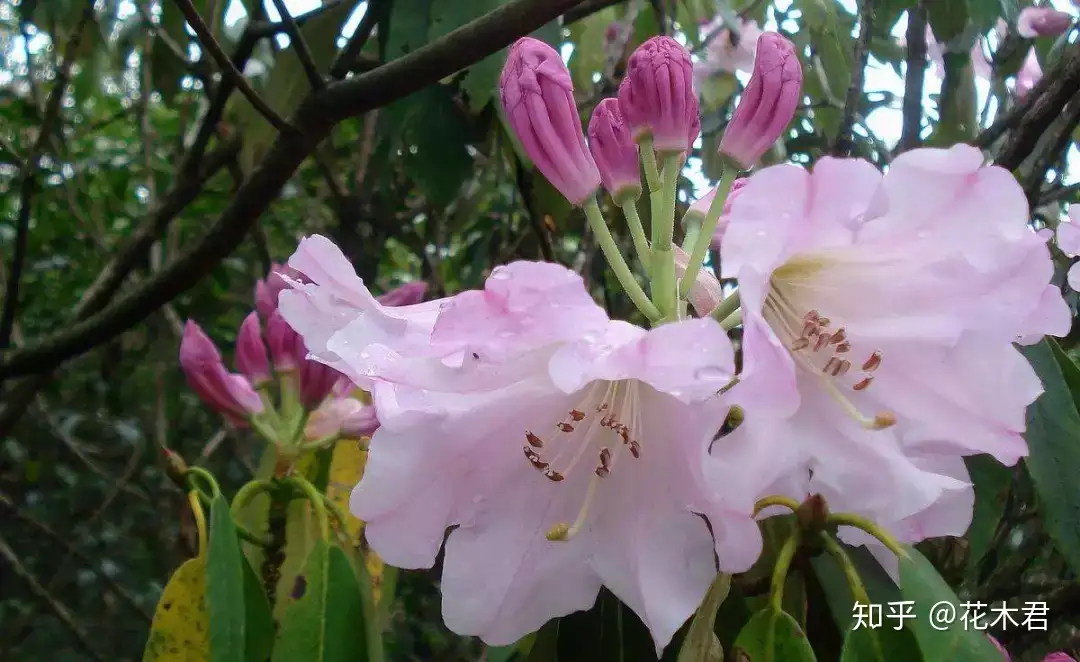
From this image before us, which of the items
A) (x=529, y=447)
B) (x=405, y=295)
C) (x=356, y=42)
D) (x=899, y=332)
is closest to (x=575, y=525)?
(x=529, y=447)

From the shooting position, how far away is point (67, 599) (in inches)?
107

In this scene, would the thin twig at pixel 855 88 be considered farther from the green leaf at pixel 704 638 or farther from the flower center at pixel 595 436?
the green leaf at pixel 704 638

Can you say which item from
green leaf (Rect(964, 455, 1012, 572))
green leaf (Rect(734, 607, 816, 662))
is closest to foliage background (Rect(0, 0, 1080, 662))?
green leaf (Rect(964, 455, 1012, 572))

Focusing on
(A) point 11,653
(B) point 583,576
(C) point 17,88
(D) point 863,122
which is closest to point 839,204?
(B) point 583,576

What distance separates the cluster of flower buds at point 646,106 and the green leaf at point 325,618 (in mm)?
365

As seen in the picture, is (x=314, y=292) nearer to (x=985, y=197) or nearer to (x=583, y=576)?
(x=583, y=576)

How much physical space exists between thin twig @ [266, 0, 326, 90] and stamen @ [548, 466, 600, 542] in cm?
75

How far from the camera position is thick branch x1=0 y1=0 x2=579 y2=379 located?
95 centimetres

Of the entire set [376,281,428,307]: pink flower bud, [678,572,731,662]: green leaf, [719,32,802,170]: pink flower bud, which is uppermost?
[719,32,802,170]: pink flower bud

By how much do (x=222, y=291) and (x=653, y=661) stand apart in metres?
2.03

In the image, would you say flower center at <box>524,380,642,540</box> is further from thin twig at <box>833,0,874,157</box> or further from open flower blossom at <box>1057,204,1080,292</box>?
thin twig at <box>833,0,874,157</box>

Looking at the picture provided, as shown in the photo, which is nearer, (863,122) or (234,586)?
(234,586)

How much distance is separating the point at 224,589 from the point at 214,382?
20.0 inches

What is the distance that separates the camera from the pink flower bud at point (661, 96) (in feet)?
2.04
